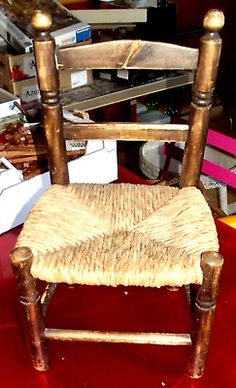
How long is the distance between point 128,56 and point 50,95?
0.55 feet

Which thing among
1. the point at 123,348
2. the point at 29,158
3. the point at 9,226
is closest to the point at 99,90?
the point at 29,158

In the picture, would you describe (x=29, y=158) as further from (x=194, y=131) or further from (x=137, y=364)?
(x=137, y=364)

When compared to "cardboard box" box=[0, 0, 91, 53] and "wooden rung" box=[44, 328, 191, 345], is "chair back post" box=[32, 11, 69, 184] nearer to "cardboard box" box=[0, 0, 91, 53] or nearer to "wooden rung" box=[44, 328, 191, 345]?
"wooden rung" box=[44, 328, 191, 345]

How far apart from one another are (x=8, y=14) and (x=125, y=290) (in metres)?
1.25

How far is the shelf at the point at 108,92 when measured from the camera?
203 centimetres

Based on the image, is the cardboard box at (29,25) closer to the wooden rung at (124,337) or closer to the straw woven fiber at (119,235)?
the straw woven fiber at (119,235)

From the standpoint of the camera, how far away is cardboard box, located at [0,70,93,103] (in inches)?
77.4

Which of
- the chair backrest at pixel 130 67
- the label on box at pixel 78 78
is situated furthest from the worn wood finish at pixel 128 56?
the label on box at pixel 78 78

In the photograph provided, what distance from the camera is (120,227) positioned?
1.08 metres

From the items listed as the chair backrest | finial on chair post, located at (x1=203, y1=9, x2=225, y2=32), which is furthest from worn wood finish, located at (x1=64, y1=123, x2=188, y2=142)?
finial on chair post, located at (x1=203, y1=9, x2=225, y2=32)

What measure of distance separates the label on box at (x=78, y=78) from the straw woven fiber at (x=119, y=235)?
0.97 metres

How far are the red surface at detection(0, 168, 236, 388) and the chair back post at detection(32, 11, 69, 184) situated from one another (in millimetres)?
275

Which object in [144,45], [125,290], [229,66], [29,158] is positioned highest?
[144,45]

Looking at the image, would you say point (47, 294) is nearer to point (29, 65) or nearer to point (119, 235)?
point (119, 235)
